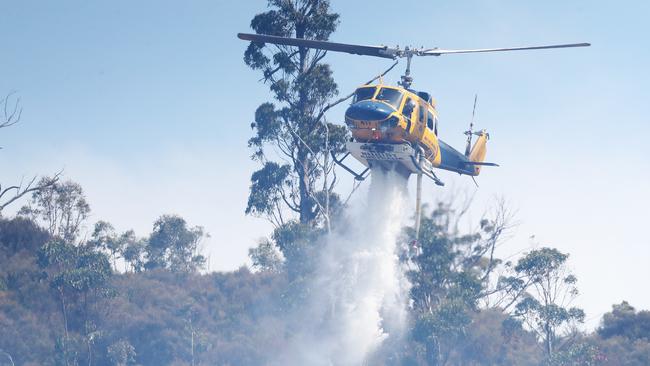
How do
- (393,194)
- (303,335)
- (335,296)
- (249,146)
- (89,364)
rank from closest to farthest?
1. (393,194)
2. (335,296)
3. (303,335)
4. (89,364)
5. (249,146)

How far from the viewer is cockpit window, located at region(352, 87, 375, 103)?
2789 cm

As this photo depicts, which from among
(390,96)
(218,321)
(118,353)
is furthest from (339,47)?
(218,321)

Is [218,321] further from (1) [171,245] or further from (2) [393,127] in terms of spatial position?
(2) [393,127]

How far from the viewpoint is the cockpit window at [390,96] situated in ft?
90.2

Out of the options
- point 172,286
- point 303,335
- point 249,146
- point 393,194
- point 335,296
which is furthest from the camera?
point 172,286

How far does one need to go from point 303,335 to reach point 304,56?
1828 cm

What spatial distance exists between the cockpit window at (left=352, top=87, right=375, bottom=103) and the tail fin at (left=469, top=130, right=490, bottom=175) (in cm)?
961

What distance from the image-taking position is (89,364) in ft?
162

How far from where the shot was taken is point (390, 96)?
2766 centimetres

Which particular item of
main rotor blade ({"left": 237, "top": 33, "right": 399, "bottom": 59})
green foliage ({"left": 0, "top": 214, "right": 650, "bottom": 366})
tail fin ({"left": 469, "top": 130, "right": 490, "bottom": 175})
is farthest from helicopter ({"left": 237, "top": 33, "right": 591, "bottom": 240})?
green foliage ({"left": 0, "top": 214, "right": 650, "bottom": 366})

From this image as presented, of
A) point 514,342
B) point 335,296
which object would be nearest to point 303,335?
point 335,296

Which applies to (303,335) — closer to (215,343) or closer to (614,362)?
(215,343)

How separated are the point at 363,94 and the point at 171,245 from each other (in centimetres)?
4907

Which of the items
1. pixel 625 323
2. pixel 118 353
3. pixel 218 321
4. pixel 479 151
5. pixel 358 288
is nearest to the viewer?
pixel 358 288
